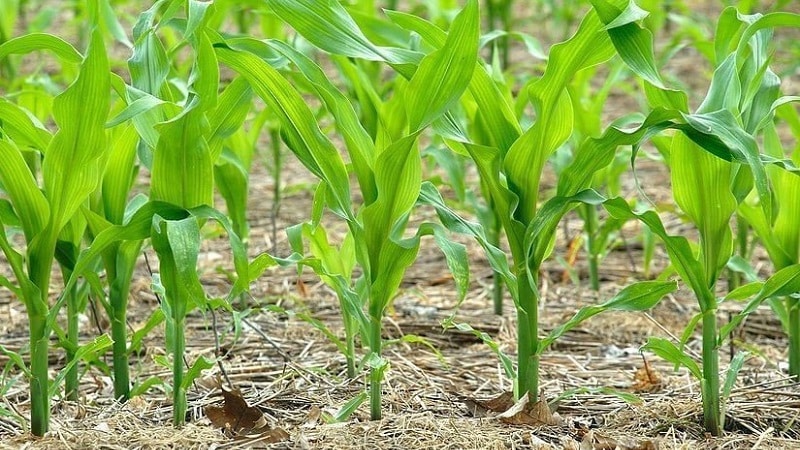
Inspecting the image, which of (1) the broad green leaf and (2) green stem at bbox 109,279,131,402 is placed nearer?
(1) the broad green leaf

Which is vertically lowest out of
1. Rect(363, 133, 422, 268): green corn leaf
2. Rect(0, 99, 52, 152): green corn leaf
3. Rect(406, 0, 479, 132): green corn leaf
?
Rect(363, 133, 422, 268): green corn leaf

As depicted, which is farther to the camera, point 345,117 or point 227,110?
point 227,110

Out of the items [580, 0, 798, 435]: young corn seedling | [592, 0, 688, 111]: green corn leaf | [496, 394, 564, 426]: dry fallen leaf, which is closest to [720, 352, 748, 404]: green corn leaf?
[580, 0, 798, 435]: young corn seedling

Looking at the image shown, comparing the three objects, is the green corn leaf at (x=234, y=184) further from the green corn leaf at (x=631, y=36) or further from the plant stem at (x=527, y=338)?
the green corn leaf at (x=631, y=36)

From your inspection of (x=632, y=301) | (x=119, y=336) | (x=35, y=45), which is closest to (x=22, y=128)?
(x=35, y=45)

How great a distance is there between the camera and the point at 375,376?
178 cm

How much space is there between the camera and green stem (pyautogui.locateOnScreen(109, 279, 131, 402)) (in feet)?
A: 6.26

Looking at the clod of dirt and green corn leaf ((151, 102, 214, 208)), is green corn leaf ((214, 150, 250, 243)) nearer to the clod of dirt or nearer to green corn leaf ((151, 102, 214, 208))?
green corn leaf ((151, 102, 214, 208))

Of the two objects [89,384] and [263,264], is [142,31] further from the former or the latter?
[89,384]

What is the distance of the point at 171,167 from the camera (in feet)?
5.62

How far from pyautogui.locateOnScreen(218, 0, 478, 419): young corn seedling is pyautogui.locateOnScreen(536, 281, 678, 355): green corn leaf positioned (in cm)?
20

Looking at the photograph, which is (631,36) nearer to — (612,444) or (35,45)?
(612,444)

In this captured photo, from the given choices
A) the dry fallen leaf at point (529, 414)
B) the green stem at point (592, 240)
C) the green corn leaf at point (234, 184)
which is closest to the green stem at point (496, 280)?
the green stem at point (592, 240)

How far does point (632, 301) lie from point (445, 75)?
0.52m
